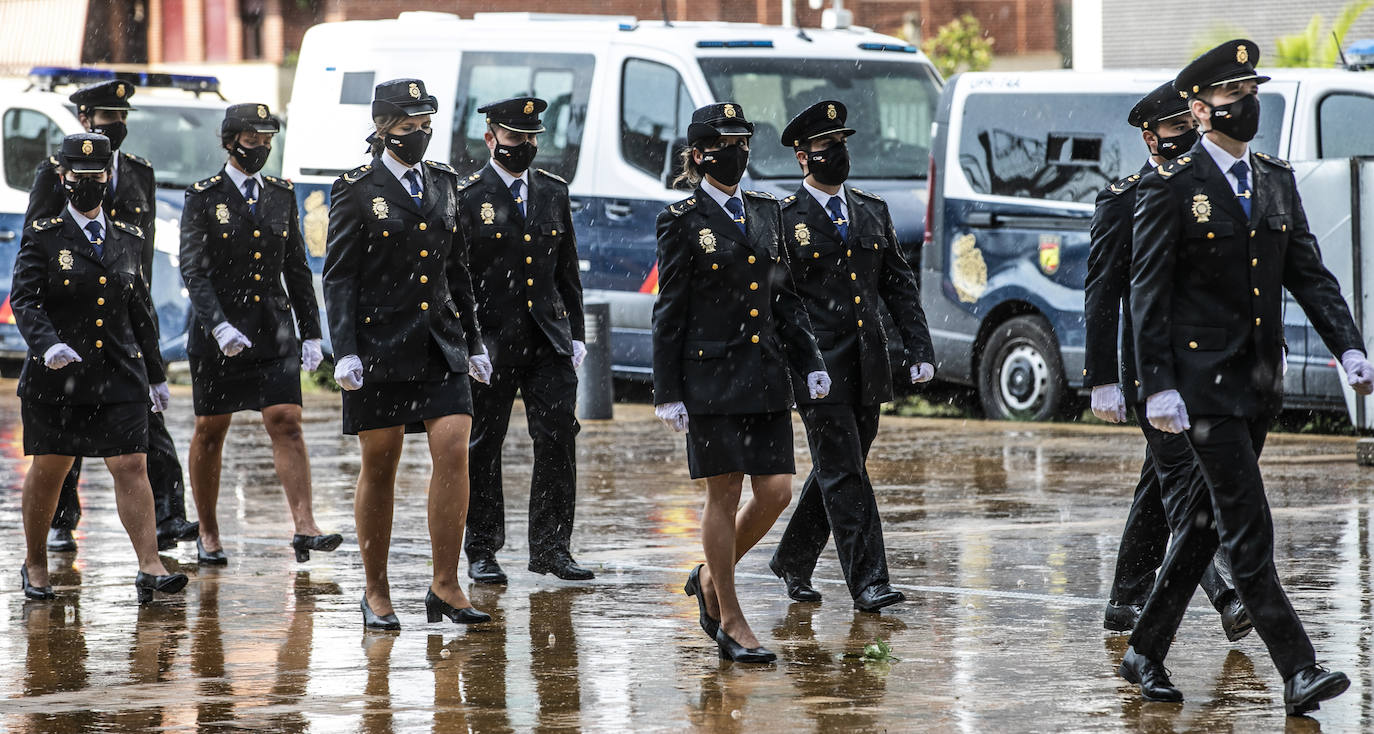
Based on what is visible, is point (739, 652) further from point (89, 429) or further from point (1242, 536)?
point (89, 429)

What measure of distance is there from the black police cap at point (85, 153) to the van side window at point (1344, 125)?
7.73 metres

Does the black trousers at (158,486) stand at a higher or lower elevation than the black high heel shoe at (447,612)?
higher

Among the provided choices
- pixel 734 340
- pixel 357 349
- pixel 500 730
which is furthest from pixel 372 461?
pixel 500 730

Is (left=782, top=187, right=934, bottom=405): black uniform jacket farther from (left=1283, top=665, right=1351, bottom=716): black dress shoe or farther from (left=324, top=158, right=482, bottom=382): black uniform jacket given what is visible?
(left=1283, top=665, right=1351, bottom=716): black dress shoe

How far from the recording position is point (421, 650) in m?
7.54

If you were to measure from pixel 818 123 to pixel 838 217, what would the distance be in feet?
1.29

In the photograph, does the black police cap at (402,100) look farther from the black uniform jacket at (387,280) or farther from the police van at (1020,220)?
the police van at (1020,220)

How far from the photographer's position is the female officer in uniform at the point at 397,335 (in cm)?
788

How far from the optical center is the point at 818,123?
8086mm

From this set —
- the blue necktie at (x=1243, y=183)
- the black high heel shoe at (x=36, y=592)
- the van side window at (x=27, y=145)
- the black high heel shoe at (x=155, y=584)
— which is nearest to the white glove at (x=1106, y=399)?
the blue necktie at (x=1243, y=183)

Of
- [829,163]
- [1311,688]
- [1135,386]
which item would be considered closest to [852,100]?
[829,163]

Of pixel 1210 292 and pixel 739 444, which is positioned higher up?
pixel 1210 292

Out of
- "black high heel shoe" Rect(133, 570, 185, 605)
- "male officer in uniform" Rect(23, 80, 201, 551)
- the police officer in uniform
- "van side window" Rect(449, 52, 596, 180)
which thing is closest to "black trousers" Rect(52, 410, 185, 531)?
"male officer in uniform" Rect(23, 80, 201, 551)

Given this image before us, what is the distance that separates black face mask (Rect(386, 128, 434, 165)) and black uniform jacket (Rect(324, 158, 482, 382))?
0.24ft
